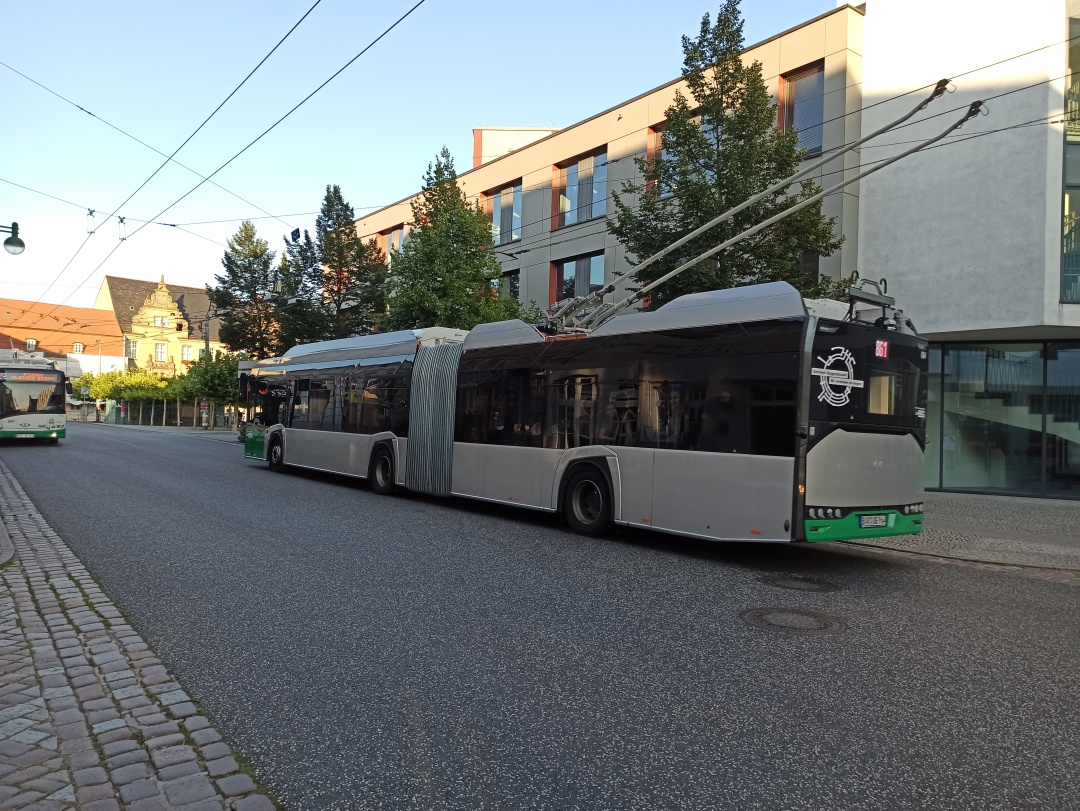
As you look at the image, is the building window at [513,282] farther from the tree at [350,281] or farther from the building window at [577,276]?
the tree at [350,281]

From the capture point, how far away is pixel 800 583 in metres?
8.14

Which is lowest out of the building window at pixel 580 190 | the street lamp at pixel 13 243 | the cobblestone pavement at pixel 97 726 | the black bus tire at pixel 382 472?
the cobblestone pavement at pixel 97 726

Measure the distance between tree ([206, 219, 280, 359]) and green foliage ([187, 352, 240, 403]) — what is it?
1.28 meters

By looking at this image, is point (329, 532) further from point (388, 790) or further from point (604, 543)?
point (388, 790)

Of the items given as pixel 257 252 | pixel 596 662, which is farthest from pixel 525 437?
pixel 257 252

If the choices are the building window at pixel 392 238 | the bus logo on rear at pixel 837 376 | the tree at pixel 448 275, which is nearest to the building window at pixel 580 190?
the tree at pixel 448 275

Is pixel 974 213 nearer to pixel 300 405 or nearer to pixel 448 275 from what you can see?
pixel 448 275

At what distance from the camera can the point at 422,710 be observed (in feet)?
13.9

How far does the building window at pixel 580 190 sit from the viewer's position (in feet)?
88.7

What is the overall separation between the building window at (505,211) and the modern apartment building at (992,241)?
50.1ft

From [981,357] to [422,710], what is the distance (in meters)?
17.9

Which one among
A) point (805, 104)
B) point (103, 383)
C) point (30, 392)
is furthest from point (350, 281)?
point (103, 383)

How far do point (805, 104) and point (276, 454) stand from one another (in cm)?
1603

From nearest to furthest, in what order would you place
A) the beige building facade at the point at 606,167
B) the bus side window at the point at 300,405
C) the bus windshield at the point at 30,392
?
the bus side window at the point at 300,405 → the beige building facade at the point at 606,167 → the bus windshield at the point at 30,392
